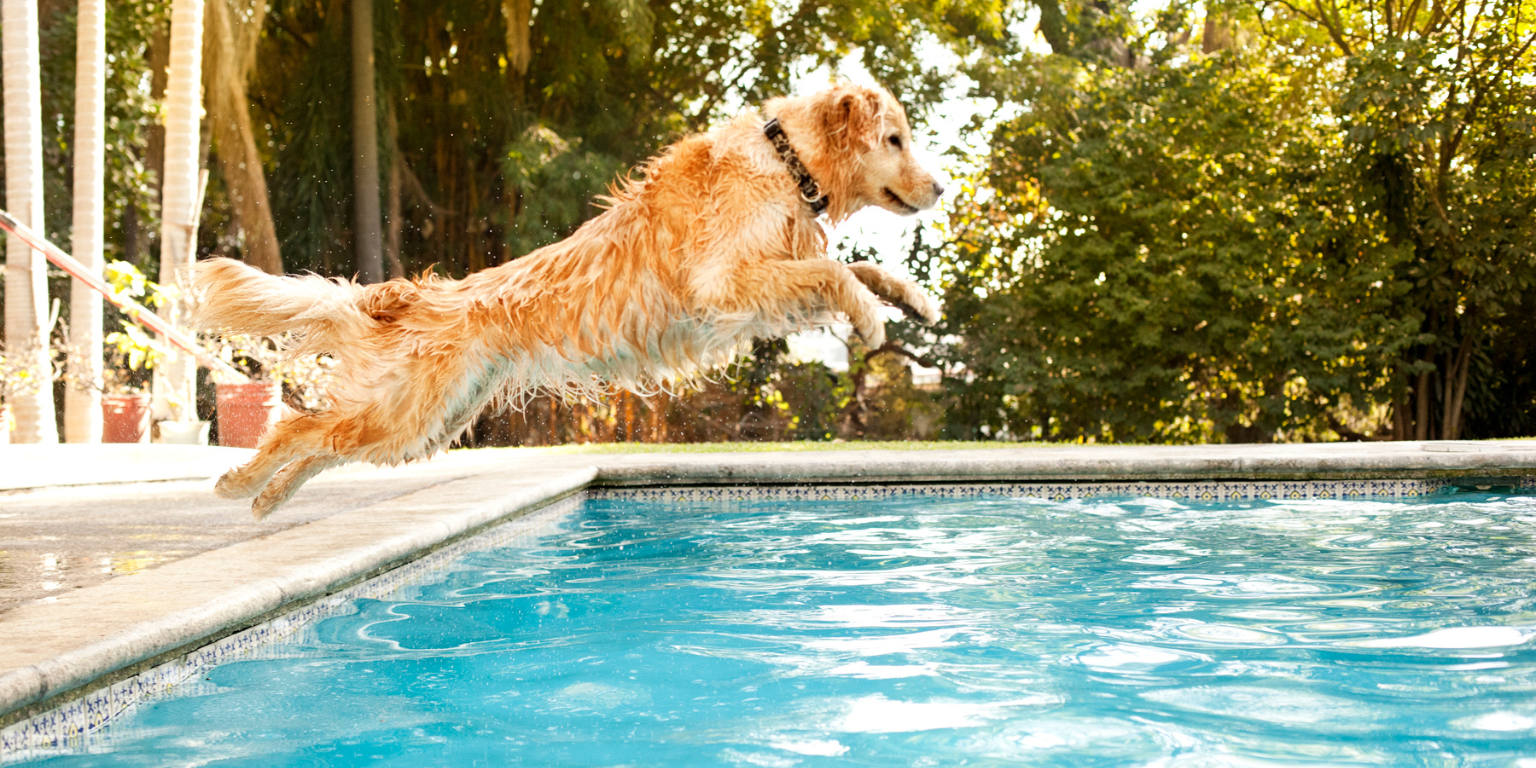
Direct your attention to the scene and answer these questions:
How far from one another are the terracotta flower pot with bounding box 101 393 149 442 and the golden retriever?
5637 millimetres

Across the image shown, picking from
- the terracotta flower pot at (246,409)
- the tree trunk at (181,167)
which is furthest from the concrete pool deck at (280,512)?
the tree trunk at (181,167)

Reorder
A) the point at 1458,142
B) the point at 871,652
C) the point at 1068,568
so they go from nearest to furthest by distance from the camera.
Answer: the point at 871,652
the point at 1068,568
the point at 1458,142

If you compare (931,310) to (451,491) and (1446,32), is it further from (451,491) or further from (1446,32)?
(1446,32)

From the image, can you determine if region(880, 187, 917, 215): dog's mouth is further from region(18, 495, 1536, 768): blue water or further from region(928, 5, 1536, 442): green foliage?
region(928, 5, 1536, 442): green foliage

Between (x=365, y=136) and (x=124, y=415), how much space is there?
4516 mm

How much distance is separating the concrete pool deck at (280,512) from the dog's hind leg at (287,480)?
12 cm

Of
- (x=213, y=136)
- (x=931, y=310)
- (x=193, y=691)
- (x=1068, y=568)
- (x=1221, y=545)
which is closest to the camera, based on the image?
(x=193, y=691)

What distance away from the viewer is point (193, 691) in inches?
114

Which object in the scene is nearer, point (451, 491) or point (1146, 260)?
point (451, 491)

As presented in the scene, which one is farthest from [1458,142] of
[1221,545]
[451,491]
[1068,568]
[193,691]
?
[193,691]

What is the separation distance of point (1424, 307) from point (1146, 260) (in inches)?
106

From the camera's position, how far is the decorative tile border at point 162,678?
237 cm

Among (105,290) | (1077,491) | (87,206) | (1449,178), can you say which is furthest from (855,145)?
(1449,178)

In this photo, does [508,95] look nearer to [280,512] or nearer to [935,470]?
[935,470]
